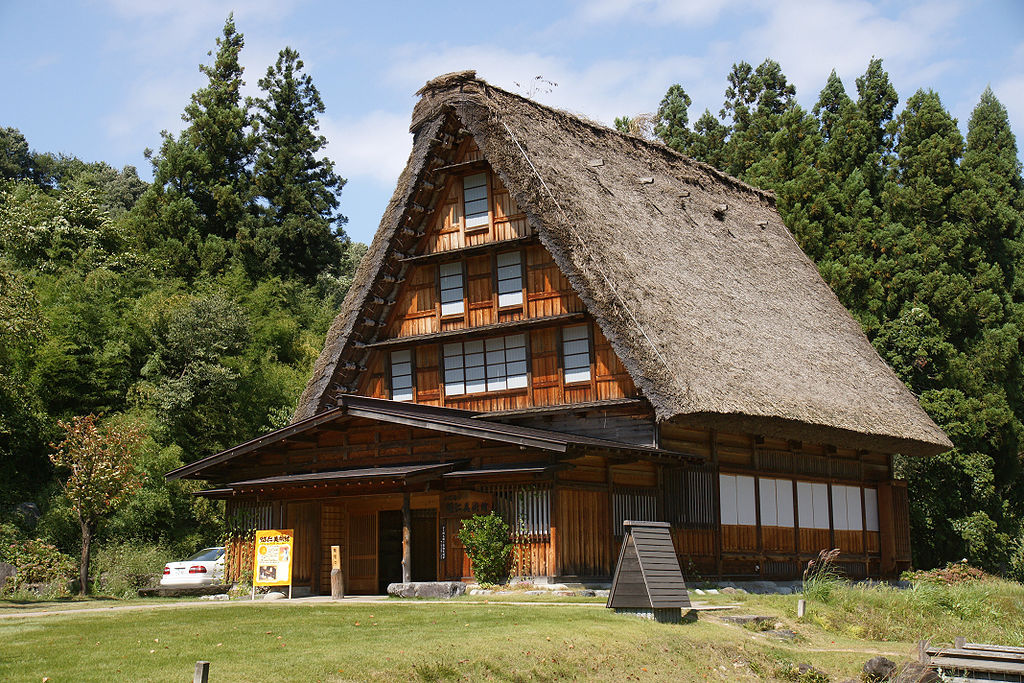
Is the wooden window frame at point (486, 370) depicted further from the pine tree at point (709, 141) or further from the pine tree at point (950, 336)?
the pine tree at point (709, 141)

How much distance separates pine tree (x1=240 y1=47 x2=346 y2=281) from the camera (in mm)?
53406

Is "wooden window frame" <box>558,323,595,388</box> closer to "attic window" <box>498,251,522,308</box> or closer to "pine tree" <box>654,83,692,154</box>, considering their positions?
"attic window" <box>498,251,522,308</box>

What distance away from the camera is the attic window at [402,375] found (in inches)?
1124

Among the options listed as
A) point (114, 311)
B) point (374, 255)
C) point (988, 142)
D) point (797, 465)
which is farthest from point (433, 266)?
point (988, 142)

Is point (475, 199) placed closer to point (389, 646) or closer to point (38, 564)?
point (38, 564)

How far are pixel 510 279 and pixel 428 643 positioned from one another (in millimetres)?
13941

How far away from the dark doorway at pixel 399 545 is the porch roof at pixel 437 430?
302cm

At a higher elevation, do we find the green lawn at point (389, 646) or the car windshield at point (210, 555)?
the car windshield at point (210, 555)

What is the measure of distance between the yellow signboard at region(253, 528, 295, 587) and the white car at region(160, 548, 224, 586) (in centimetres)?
571

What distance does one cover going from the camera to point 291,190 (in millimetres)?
54844

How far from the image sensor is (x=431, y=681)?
13.2 metres

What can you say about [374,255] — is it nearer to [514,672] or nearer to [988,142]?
[514,672]

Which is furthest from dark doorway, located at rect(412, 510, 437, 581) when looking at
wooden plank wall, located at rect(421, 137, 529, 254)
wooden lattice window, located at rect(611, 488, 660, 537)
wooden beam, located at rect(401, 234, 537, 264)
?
wooden plank wall, located at rect(421, 137, 529, 254)

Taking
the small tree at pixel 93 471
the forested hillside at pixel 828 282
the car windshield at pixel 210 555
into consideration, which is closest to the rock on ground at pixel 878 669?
the small tree at pixel 93 471
